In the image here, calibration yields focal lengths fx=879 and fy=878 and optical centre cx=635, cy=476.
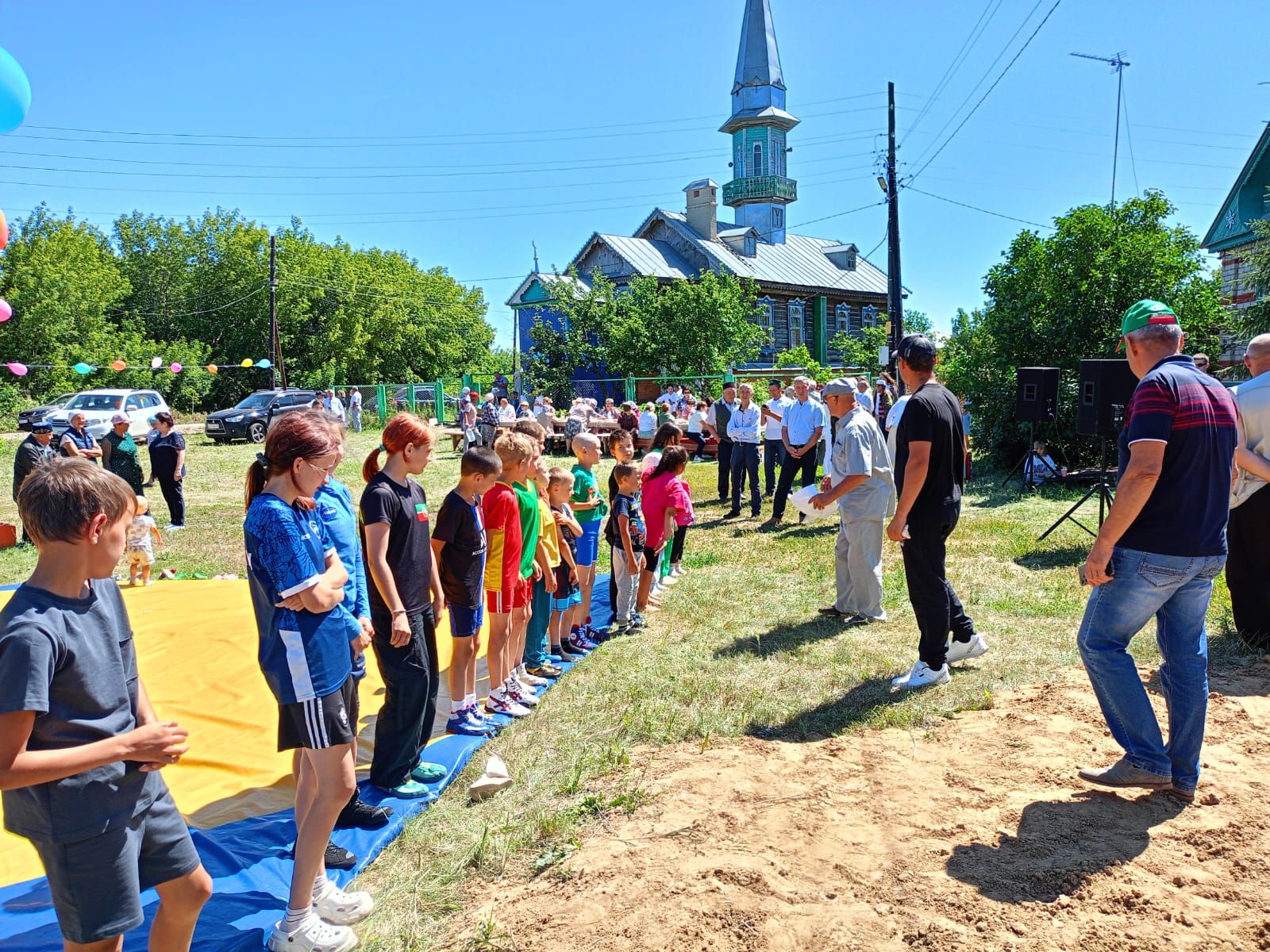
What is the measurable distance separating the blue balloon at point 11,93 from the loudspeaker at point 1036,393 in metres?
11.7

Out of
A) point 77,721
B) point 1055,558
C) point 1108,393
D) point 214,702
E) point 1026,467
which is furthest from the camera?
point 1026,467

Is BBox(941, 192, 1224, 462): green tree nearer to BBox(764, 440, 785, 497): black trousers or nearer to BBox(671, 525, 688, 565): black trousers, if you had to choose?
BBox(764, 440, 785, 497): black trousers

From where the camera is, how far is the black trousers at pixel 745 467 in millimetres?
11883

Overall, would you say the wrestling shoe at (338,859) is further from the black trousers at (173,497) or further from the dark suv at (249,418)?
the dark suv at (249,418)

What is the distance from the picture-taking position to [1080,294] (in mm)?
15148

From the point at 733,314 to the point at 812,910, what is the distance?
3161 centimetres

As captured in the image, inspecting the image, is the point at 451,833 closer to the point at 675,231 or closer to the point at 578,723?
the point at 578,723

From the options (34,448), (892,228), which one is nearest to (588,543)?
(34,448)

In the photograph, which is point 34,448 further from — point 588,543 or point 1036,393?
point 1036,393

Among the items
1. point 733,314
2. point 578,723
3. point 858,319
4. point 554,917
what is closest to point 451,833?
point 554,917

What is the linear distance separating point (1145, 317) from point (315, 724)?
360 centimetres

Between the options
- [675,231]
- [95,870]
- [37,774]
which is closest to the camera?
[37,774]

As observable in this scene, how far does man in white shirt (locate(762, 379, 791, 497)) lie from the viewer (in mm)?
12375

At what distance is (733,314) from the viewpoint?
33.5m
